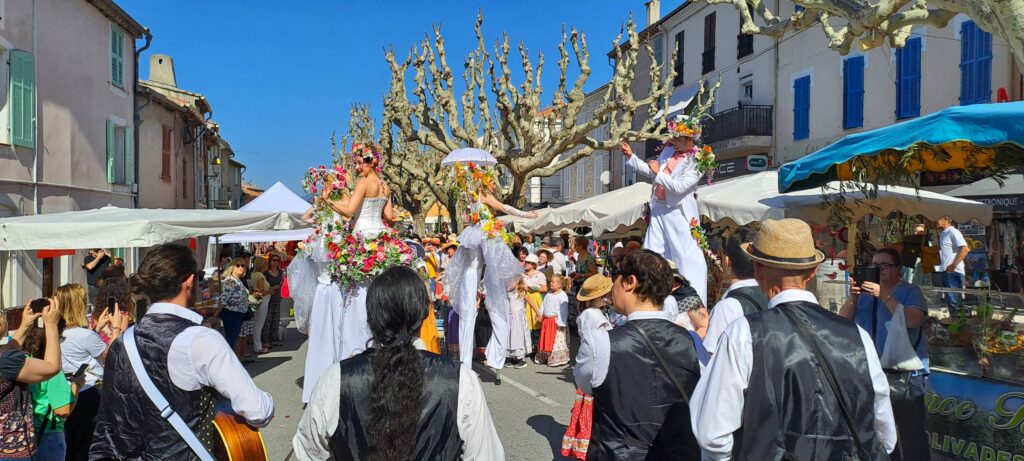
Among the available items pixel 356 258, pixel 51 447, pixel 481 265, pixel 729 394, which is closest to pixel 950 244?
pixel 481 265

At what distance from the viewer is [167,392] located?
2.77 meters

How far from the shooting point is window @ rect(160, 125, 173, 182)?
82.4 ft

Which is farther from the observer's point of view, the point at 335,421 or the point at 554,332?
the point at 554,332

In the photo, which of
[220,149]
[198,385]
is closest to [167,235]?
[198,385]

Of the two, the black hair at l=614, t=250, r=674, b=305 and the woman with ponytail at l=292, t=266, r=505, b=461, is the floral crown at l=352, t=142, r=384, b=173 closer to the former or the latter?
the black hair at l=614, t=250, r=674, b=305

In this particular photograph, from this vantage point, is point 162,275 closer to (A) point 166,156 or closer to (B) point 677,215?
(B) point 677,215

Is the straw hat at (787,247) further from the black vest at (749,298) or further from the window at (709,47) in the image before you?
the window at (709,47)

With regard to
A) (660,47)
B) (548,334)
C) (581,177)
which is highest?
(660,47)

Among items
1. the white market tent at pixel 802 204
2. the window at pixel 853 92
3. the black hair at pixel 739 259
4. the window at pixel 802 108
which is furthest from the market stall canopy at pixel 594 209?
the window at pixel 802 108

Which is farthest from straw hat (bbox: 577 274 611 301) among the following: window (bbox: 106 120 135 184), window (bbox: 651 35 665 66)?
window (bbox: 651 35 665 66)

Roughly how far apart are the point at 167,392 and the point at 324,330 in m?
3.72

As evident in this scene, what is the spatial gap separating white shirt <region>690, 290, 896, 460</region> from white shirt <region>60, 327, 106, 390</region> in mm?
4369

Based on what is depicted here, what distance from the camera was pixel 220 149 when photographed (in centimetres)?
4091

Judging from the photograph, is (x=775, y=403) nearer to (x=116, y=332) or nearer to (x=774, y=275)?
(x=774, y=275)
